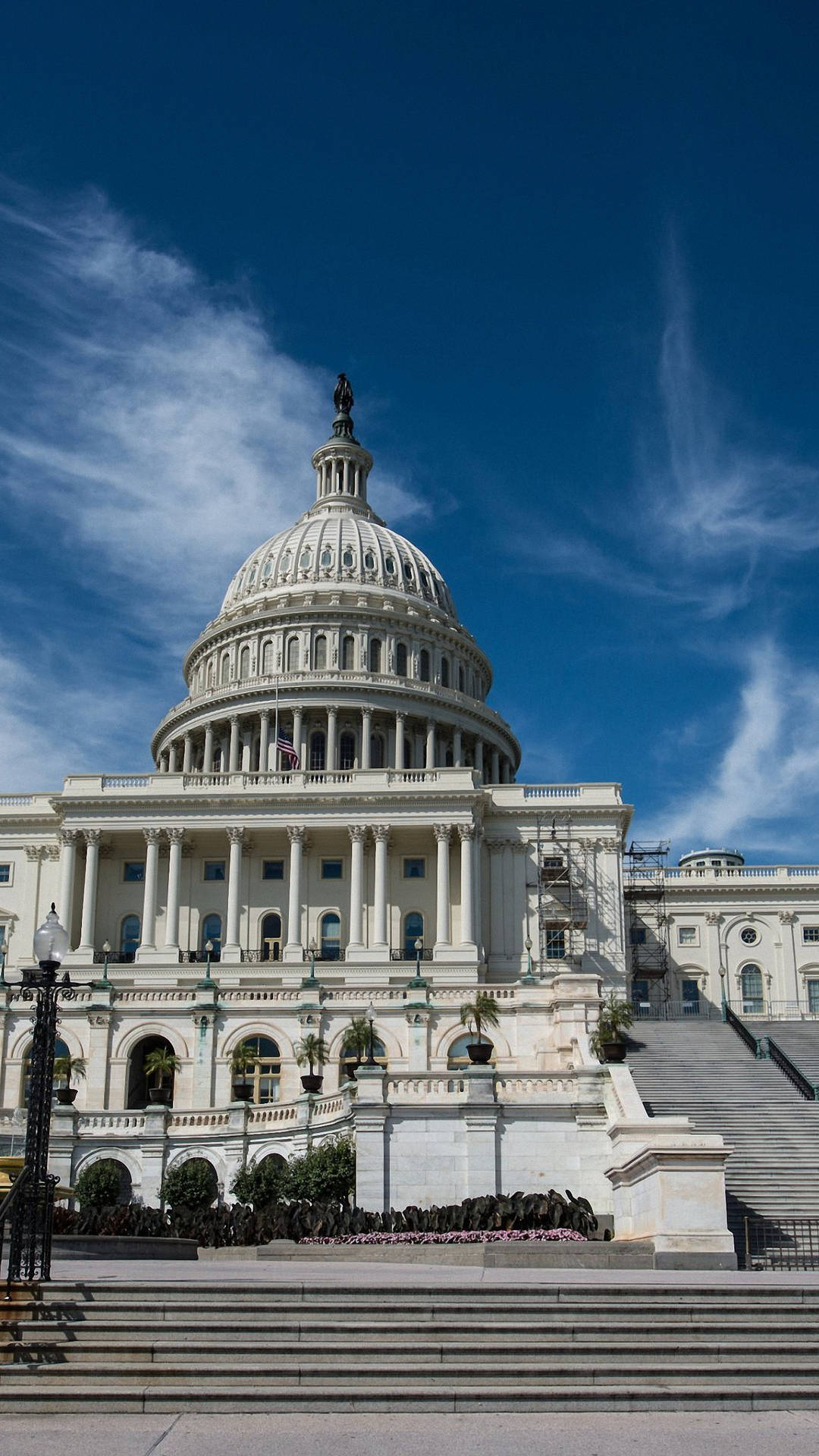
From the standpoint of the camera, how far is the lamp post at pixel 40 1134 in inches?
714

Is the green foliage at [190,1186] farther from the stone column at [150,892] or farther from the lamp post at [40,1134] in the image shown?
the stone column at [150,892]

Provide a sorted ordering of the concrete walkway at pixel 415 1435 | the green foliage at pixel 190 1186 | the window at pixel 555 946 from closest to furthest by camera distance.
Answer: the concrete walkway at pixel 415 1435 → the green foliage at pixel 190 1186 → the window at pixel 555 946

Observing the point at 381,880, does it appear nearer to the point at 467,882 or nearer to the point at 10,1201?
the point at 467,882

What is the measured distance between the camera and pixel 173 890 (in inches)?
3177

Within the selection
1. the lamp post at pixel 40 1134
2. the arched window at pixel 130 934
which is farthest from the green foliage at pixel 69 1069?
the lamp post at pixel 40 1134

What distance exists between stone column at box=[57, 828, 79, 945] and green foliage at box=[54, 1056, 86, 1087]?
26488mm

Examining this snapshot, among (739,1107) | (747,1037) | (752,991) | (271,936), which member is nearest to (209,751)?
(271,936)

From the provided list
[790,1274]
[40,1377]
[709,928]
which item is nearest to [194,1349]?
[40,1377]

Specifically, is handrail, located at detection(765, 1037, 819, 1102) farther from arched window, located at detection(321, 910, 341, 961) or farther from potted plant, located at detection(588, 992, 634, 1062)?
arched window, located at detection(321, 910, 341, 961)

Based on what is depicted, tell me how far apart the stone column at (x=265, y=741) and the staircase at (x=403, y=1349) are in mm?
83421

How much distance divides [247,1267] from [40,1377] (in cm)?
888

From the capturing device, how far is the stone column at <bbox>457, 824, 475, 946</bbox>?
80.0 m

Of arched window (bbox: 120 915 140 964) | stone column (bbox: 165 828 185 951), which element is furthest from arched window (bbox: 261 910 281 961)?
arched window (bbox: 120 915 140 964)

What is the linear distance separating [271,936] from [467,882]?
37.3 ft
